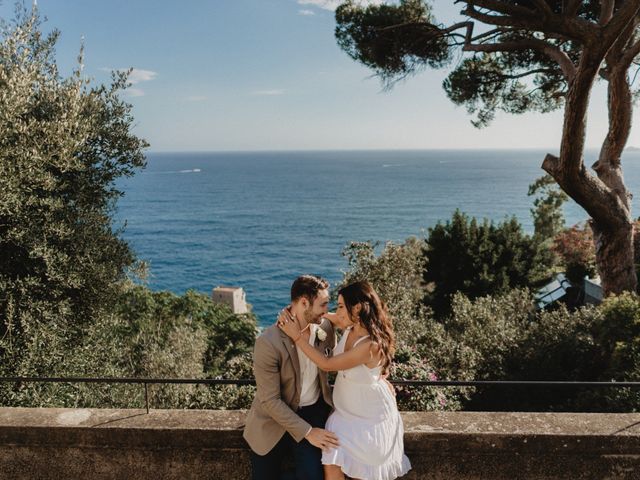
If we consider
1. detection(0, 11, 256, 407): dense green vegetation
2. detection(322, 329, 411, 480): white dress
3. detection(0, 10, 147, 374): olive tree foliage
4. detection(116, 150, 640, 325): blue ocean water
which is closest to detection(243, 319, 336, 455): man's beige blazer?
detection(322, 329, 411, 480): white dress

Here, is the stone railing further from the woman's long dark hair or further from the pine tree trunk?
the pine tree trunk

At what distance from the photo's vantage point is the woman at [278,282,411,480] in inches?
109

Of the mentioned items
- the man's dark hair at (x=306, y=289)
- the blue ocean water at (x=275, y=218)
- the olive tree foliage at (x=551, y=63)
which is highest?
the olive tree foliage at (x=551, y=63)

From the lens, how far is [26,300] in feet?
20.3

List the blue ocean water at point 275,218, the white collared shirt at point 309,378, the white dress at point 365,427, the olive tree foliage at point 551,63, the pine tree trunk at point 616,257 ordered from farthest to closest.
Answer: the blue ocean water at point 275,218, the pine tree trunk at point 616,257, the olive tree foliage at point 551,63, the white collared shirt at point 309,378, the white dress at point 365,427

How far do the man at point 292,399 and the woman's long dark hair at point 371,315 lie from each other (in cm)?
15

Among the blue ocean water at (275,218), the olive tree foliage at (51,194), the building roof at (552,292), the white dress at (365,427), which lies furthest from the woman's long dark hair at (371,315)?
the building roof at (552,292)

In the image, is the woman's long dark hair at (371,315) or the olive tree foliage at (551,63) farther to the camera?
the olive tree foliage at (551,63)

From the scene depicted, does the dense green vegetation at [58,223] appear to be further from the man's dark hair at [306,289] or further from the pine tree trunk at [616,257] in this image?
the pine tree trunk at [616,257]

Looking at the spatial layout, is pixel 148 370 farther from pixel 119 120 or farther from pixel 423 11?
pixel 423 11

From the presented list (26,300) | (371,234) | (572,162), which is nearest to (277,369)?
(26,300)

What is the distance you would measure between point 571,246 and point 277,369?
27.3m

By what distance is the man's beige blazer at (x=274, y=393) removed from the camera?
9.12 ft

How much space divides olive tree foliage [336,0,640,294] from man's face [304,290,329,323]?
25.4ft
